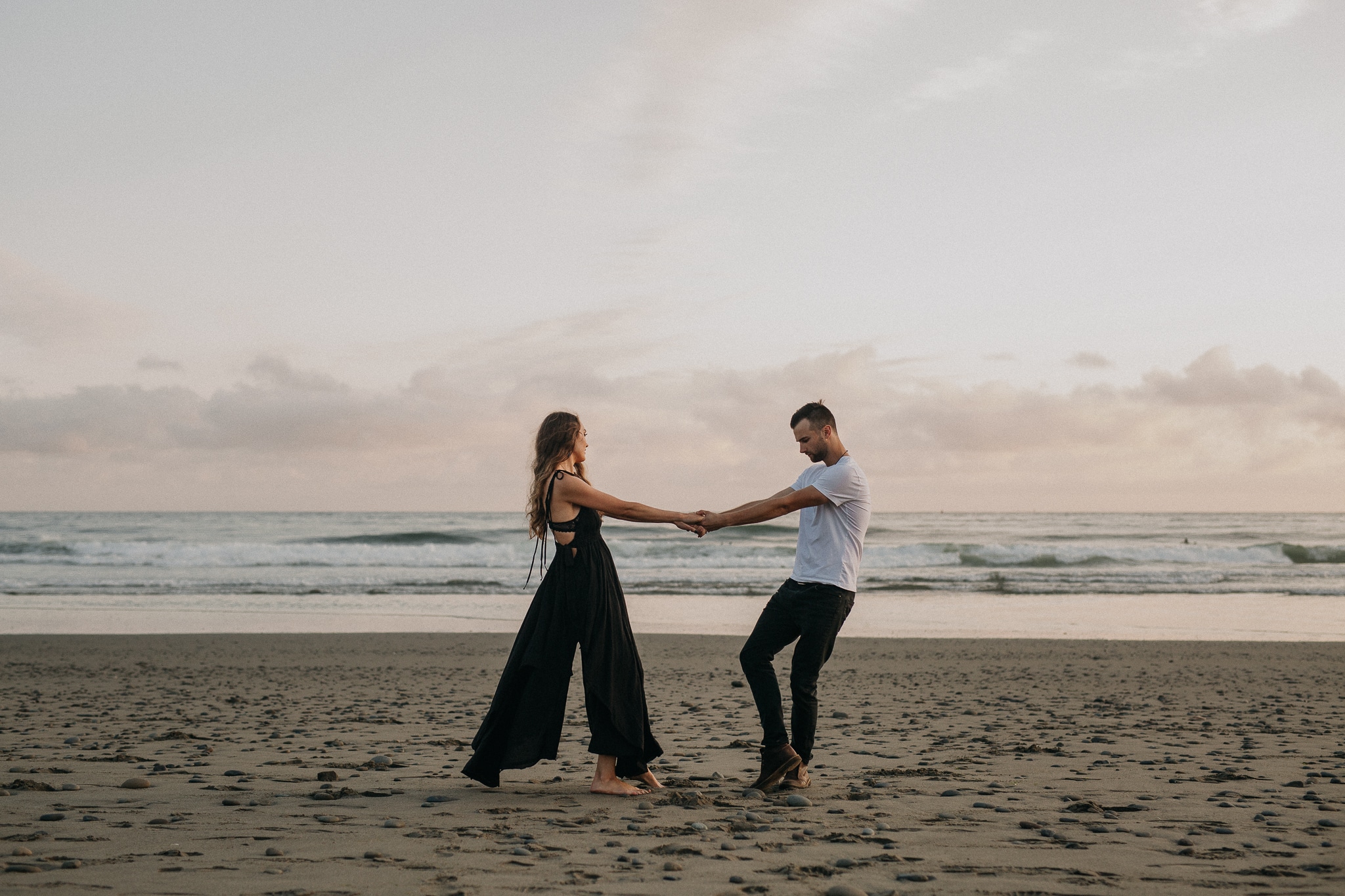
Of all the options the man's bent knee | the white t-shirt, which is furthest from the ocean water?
the white t-shirt

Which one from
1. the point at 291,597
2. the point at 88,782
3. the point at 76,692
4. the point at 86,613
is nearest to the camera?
the point at 88,782

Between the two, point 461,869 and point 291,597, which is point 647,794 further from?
point 291,597

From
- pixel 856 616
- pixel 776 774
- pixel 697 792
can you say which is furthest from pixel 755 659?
pixel 856 616

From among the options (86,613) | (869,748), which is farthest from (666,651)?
(86,613)

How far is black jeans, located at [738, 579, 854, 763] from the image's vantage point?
5.42 metres

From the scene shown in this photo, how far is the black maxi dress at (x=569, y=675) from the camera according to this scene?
5.38 meters

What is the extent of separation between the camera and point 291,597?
2252 cm

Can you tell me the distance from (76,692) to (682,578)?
61.1ft

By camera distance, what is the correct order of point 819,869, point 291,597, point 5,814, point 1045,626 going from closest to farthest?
point 819,869, point 5,814, point 1045,626, point 291,597

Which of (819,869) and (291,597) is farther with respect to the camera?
(291,597)

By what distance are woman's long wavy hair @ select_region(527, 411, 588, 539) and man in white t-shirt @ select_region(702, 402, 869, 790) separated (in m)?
1.16

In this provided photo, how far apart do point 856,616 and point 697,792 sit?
1351 cm

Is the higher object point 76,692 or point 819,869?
point 819,869

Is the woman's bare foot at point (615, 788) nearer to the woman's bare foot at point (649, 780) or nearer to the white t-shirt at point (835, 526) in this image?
the woman's bare foot at point (649, 780)
